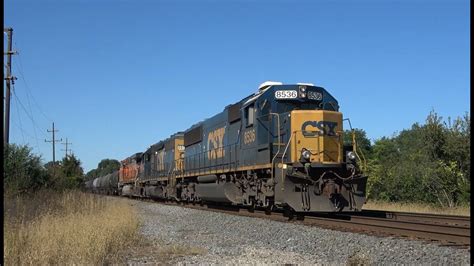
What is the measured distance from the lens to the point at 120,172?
Answer: 170 feet

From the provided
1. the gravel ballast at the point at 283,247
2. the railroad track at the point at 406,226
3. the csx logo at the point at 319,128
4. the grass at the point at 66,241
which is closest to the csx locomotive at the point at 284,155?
the csx logo at the point at 319,128

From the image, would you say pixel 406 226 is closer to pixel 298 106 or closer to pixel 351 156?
pixel 351 156

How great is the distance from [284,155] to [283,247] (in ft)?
17.4

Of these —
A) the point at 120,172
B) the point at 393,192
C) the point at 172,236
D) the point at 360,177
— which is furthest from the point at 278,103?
the point at 120,172

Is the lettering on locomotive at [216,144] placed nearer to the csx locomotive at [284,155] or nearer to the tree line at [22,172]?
the csx locomotive at [284,155]

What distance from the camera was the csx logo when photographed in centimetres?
1533

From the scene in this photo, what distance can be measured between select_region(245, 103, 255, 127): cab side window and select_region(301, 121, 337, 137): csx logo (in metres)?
2.34

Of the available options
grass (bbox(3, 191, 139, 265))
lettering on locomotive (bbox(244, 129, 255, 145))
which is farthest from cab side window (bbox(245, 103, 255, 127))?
grass (bbox(3, 191, 139, 265))

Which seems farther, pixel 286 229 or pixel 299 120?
pixel 299 120

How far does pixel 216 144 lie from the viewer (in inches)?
851

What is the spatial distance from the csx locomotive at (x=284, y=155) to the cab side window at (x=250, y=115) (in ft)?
0.11

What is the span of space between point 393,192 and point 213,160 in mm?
13448

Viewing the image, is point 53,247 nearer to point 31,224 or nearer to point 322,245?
point 31,224

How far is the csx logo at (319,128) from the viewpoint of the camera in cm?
1533
